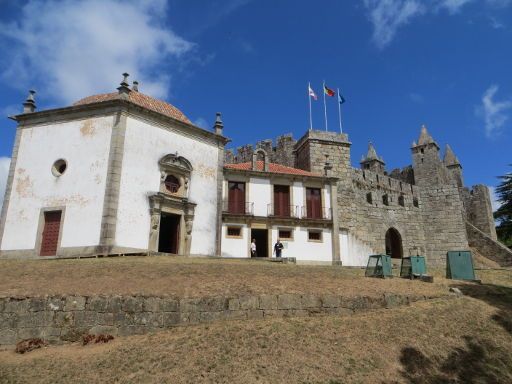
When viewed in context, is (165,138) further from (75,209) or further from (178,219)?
(75,209)

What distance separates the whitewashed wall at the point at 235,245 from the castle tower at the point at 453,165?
3242 centimetres

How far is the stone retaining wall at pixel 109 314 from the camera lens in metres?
10.1

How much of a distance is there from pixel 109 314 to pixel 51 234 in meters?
11.0

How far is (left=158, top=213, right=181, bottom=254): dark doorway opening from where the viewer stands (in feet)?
71.8

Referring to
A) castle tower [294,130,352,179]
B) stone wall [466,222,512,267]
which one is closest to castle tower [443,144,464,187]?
stone wall [466,222,512,267]

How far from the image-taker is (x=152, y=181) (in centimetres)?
2108

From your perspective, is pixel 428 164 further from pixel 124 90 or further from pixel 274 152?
pixel 124 90

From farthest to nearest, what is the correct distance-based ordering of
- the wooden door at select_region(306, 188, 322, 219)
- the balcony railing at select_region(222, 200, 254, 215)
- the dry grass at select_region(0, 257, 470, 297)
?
the wooden door at select_region(306, 188, 322, 219) → the balcony railing at select_region(222, 200, 254, 215) → the dry grass at select_region(0, 257, 470, 297)

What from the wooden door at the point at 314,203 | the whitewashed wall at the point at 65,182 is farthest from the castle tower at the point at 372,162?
the whitewashed wall at the point at 65,182

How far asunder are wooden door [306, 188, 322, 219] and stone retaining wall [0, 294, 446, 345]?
52.0 feet

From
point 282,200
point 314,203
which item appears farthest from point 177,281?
point 314,203

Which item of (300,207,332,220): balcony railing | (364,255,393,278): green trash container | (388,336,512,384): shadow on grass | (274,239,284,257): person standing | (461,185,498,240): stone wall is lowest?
(388,336,512,384): shadow on grass

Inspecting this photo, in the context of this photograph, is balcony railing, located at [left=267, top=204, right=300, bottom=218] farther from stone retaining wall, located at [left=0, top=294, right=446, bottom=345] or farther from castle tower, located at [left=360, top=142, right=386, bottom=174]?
castle tower, located at [left=360, top=142, right=386, bottom=174]

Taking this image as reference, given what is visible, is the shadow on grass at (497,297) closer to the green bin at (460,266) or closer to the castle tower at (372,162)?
the green bin at (460,266)
